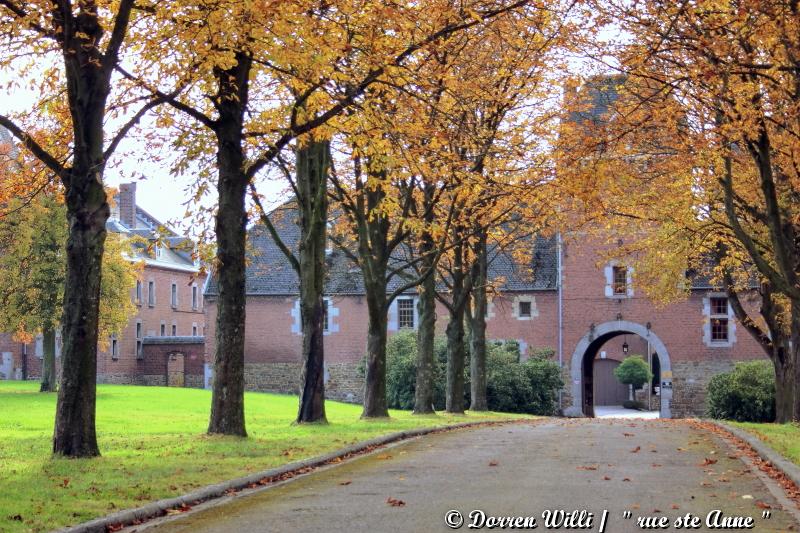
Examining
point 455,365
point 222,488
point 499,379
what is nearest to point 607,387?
point 499,379

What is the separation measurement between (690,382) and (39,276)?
29444 millimetres

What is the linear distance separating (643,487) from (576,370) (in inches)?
1571

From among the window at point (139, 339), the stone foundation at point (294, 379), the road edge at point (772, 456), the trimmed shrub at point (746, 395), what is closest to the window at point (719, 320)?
the trimmed shrub at point (746, 395)

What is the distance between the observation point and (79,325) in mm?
13938

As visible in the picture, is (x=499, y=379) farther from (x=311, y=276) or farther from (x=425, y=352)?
(x=311, y=276)

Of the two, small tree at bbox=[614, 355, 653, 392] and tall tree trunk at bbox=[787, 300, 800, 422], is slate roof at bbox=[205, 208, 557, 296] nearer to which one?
small tree at bbox=[614, 355, 653, 392]

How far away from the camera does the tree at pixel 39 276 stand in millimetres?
46906

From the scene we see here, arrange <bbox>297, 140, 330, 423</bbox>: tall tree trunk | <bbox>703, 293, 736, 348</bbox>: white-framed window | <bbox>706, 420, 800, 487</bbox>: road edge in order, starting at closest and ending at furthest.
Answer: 1. <bbox>706, 420, 800, 487</bbox>: road edge
2. <bbox>297, 140, 330, 423</bbox>: tall tree trunk
3. <bbox>703, 293, 736, 348</bbox>: white-framed window

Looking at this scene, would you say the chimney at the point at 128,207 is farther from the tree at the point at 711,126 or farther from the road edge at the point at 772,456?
the road edge at the point at 772,456

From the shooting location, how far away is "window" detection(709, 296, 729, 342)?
51250 millimetres

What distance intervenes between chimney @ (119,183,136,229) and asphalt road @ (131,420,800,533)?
66653 millimetres

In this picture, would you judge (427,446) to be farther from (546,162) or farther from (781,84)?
(546,162)

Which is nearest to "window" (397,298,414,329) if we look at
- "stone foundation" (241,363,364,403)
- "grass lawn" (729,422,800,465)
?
"stone foundation" (241,363,364,403)

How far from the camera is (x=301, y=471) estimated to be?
1347cm
